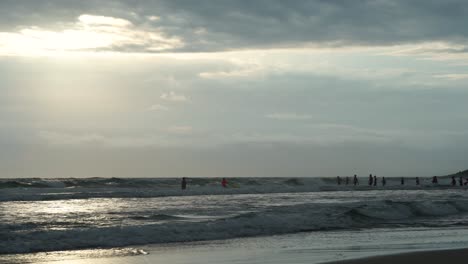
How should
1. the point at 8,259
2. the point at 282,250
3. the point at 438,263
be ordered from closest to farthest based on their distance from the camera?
the point at 438,263, the point at 8,259, the point at 282,250

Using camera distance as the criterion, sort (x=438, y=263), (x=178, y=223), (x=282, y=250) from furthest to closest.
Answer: (x=178, y=223) < (x=282, y=250) < (x=438, y=263)

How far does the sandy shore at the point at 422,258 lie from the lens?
11.9 m

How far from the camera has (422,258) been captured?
12219 mm

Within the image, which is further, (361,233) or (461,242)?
(361,233)

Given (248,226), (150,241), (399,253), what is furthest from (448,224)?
(150,241)

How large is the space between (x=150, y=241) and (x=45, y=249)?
2.84 m

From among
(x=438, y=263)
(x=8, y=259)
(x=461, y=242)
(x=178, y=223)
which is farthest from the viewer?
(x=178, y=223)

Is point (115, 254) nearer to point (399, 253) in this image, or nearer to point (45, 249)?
point (45, 249)

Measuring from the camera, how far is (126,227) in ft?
55.6

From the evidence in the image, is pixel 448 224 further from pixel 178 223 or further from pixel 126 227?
pixel 126 227

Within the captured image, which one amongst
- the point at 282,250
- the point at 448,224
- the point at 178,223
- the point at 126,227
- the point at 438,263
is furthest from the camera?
the point at 448,224

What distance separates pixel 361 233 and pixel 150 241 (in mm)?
6416

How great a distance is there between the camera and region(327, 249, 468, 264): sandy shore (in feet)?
38.9

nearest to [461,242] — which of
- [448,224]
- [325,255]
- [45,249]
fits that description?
[325,255]
